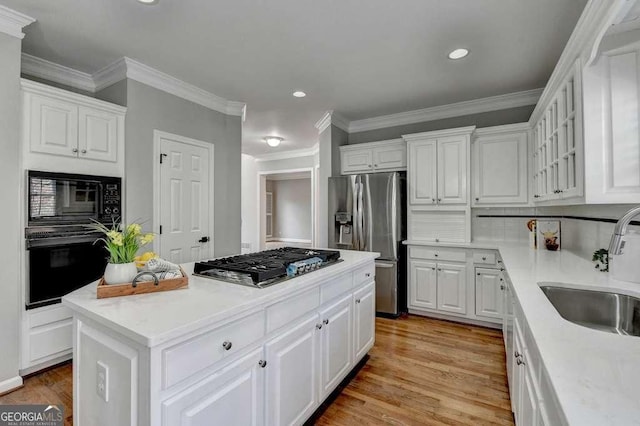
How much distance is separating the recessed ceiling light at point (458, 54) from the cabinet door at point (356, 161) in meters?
1.72

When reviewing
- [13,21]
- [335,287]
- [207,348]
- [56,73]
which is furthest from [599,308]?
[56,73]

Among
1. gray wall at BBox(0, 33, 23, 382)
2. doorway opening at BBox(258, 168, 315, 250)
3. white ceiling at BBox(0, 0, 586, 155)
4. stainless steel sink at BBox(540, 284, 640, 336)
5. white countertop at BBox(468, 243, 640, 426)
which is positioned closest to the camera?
white countertop at BBox(468, 243, 640, 426)

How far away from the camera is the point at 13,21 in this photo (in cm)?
217

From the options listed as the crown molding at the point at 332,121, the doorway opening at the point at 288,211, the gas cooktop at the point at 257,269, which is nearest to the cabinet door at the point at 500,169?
the crown molding at the point at 332,121

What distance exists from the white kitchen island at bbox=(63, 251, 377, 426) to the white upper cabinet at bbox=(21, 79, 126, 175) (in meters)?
1.71

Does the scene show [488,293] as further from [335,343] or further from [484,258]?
[335,343]

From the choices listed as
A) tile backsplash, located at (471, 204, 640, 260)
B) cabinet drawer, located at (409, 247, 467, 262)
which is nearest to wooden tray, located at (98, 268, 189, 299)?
tile backsplash, located at (471, 204, 640, 260)

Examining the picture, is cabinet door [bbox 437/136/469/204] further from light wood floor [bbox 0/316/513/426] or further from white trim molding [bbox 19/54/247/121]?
white trim molding [bbox 19/54/247/121]

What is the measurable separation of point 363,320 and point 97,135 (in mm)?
2807

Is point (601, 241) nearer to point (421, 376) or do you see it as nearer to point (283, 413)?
point (421, 376)

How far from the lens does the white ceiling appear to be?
81.3 inches

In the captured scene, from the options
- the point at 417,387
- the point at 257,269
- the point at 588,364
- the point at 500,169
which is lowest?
the point at 417,387

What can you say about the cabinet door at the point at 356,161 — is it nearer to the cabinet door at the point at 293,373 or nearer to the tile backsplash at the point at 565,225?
the tile backsplash at the point at 565,225

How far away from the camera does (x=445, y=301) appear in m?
3.58
